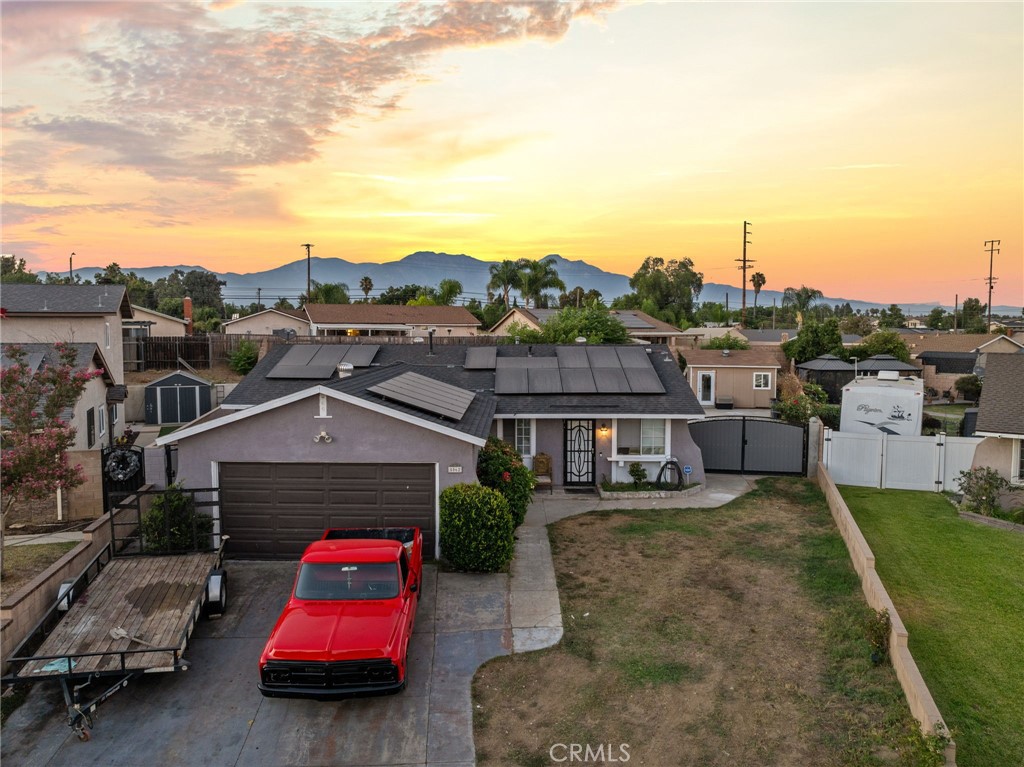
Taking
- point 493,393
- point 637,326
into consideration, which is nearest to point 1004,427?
point 493,393

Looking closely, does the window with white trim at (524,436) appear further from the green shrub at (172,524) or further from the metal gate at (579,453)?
the green shrub at (172,524)

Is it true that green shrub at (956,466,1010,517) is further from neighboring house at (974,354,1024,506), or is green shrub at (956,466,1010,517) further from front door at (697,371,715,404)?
front door at (697,371,715,404)

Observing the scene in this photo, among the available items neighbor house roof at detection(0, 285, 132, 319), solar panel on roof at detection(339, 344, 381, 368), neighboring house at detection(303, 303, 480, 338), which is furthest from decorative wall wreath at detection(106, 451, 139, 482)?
neighboring house at detection(303, 303, 480, 338)

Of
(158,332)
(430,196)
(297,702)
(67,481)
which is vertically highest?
(430,196)

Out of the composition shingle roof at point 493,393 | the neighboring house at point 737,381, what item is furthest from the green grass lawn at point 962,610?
the neighboring house at point 737,381

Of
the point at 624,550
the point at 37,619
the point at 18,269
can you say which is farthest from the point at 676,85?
the point at 18,269

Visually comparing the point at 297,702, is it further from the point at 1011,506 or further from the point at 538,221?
the point at 538,221
